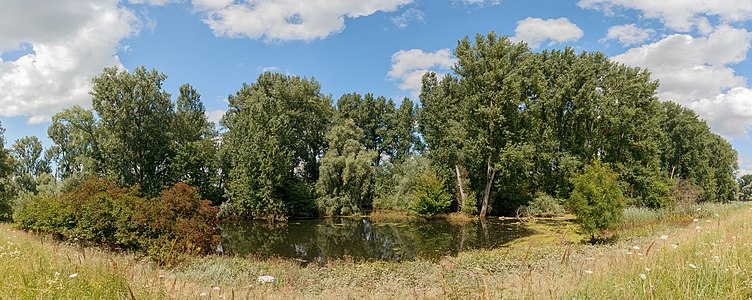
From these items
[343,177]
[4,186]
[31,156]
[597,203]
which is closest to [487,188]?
[343,177]

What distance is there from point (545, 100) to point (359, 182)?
20.0 metres

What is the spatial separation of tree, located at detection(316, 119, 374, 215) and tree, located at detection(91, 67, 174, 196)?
15715 mm

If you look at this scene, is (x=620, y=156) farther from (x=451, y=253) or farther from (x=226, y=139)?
(x=226, y=139)

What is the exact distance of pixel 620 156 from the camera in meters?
35.8

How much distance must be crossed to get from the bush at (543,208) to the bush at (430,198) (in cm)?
699

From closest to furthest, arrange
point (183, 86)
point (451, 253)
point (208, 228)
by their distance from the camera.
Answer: point (208, 228)
point (451, 253)
point (183, 86)

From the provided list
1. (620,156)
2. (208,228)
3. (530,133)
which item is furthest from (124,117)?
(620,156)

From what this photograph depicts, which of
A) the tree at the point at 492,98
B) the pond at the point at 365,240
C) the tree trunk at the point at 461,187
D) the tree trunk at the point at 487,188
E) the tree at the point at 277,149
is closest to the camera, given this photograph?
the pond at the point at 365,240

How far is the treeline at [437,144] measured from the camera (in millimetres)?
33969

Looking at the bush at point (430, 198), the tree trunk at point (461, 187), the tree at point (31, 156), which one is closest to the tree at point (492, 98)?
the tree trunk at point (461, 187)

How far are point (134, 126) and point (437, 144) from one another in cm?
2966

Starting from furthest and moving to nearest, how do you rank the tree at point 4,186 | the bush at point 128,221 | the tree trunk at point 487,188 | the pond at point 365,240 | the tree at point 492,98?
1. the tree trunk at point 487,188
2. the tree at point 492,98
3. the tree at point 4,186
4. the pond at point 365,240
5. the bush at point 128,221

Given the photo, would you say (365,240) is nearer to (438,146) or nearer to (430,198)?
(430,198)

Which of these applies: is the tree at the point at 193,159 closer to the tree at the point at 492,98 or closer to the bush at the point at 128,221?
the bush at the point at 128,221
